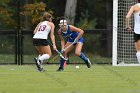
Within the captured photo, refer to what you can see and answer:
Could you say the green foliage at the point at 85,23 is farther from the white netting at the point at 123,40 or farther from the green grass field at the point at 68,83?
the green grass field at the point at 68,83

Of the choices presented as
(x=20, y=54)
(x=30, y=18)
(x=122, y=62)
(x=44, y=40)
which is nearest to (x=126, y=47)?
(x=122, y=62)

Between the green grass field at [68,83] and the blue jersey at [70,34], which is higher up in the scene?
the blue jersey at [70,34]

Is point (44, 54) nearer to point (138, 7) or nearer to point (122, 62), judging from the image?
point (138, 7)

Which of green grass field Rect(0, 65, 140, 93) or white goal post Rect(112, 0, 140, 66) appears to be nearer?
green grass field Rect(0, 65, 140, 93)

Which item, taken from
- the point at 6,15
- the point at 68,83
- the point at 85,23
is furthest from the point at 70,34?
the point at 6,15

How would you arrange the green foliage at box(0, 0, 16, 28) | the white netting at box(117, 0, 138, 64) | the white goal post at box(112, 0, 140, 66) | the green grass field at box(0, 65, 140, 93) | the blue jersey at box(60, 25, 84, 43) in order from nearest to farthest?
the green grass field at box(0, 65, 140, 93) < the blue jersey at box(60, 25, 84, 43) < the white goal post at box(112, 0, 140, 66) < the white netting at box(117, 0, 138, 64) < the green foliage at box(0, 0, 16, 28)

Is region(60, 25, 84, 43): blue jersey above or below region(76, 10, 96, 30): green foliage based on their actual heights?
above

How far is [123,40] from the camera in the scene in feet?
87.3

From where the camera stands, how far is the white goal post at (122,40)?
1012 inches

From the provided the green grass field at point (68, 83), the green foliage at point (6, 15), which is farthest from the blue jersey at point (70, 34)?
the green foliage at point (6, 15)

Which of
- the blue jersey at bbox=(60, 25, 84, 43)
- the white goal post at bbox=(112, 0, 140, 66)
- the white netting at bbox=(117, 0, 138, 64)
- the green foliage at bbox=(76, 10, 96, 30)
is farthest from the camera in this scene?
the green foliage at bbox=(76, 10, 96, 30)

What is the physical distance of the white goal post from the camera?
25703mm

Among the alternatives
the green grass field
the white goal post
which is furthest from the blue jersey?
the white goal post

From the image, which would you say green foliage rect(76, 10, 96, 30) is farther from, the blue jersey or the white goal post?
the blue jersey
